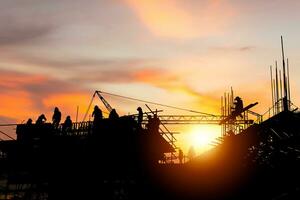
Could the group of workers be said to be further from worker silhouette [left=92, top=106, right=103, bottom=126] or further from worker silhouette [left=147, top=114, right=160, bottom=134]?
worker silhouette [left=147, top=114, right=160, bottom=134]

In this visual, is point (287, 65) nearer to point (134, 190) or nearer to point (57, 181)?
point (134, 190)

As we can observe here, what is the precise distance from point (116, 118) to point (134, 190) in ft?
23.7

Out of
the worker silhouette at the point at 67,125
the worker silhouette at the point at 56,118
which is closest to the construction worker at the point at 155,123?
the worker silhouette at the point at 67,125

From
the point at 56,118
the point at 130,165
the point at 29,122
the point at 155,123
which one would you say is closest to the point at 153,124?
the point at 155,123

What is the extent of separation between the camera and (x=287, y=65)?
43500 millimetres

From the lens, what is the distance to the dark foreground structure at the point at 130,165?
2911cm

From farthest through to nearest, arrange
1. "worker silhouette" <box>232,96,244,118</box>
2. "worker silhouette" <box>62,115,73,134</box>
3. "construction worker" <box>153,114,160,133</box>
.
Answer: "worker silhouette" <box>232,96,244,118</box>
"worker silhouette" <box>62,115,73,134</box>
"construction worker" <box>153,114,160,133</box>

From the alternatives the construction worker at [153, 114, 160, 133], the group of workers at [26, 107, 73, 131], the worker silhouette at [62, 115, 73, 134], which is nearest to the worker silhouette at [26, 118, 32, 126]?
the group of workers at [26, 107, 73, 131]

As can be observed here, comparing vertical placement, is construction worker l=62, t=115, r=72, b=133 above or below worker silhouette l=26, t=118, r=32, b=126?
below

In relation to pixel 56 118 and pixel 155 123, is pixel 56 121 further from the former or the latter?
pixel 155 123

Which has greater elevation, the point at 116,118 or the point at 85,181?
the point at 116,118

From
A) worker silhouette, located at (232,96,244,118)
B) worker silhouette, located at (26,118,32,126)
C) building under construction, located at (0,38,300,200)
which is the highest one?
worker silhouette, located at (232,96,244,118)

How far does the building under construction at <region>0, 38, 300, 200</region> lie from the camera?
29.7 m

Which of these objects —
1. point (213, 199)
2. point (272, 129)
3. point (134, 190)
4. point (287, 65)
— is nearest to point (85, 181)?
point (134, 190)
